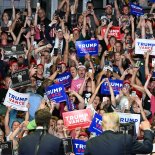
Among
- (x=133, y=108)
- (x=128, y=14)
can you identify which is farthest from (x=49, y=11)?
(x=133, y=108)

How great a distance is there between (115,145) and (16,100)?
239 inches

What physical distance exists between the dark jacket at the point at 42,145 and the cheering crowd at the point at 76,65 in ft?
12.0

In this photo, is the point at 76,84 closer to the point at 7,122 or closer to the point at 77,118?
the point at 77,118

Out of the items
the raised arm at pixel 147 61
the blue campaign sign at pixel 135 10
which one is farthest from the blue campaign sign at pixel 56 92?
the blue campaign sign at pixel 135 10

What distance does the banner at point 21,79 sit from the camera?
13.9m

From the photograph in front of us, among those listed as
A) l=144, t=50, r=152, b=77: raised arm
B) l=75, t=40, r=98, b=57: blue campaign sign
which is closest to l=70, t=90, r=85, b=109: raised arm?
l=144, t=50, r=152, b=77: raised arm

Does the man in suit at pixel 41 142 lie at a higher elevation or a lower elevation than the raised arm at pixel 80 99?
higher

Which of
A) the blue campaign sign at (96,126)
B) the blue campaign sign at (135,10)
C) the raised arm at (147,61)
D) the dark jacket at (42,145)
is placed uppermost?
the blue campaign sign at (135,10)

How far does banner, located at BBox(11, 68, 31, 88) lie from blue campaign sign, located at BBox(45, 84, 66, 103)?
473 mm

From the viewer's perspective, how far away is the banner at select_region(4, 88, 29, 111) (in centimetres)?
1312

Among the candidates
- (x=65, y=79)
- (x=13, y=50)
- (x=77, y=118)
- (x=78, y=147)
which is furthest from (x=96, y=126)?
(x=13, y=50)

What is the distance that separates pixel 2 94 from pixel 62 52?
2543 mm

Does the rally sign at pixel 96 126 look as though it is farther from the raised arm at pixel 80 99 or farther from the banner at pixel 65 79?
the banner at pixel 65 79

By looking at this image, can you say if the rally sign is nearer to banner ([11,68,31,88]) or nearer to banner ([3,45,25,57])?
banner ([11,68,31,88])
